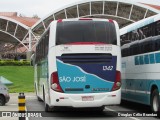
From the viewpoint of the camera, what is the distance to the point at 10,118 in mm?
15930

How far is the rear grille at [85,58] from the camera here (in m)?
16.0

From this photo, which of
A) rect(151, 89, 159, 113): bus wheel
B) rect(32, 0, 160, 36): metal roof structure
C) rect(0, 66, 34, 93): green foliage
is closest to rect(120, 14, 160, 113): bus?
rect(151, 89, 159, 113): bus wheel

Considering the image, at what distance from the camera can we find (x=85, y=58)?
1608 centimetres

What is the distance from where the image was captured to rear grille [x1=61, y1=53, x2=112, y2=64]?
1603 centimetres

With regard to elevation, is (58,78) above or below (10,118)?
above

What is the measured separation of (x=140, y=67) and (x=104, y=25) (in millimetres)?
2487

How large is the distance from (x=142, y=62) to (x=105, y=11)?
→ 51.2 metres

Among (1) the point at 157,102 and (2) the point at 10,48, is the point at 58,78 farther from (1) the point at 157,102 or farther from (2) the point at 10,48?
(2) the point at 10,48

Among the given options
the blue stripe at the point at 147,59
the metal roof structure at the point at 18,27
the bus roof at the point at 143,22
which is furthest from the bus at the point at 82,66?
the metal roof structure at the point at 18,27

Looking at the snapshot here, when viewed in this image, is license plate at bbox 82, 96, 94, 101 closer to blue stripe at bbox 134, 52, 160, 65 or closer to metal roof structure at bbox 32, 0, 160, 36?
blue stripe at bbox 134, 52, 160, 65

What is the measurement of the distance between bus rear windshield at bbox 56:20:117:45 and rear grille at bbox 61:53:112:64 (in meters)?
0.50

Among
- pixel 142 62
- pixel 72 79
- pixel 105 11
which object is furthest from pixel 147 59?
pixel 105 11

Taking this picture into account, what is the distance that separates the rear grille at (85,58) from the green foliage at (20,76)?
80.5 ft

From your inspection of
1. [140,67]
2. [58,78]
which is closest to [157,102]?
[140,67]
